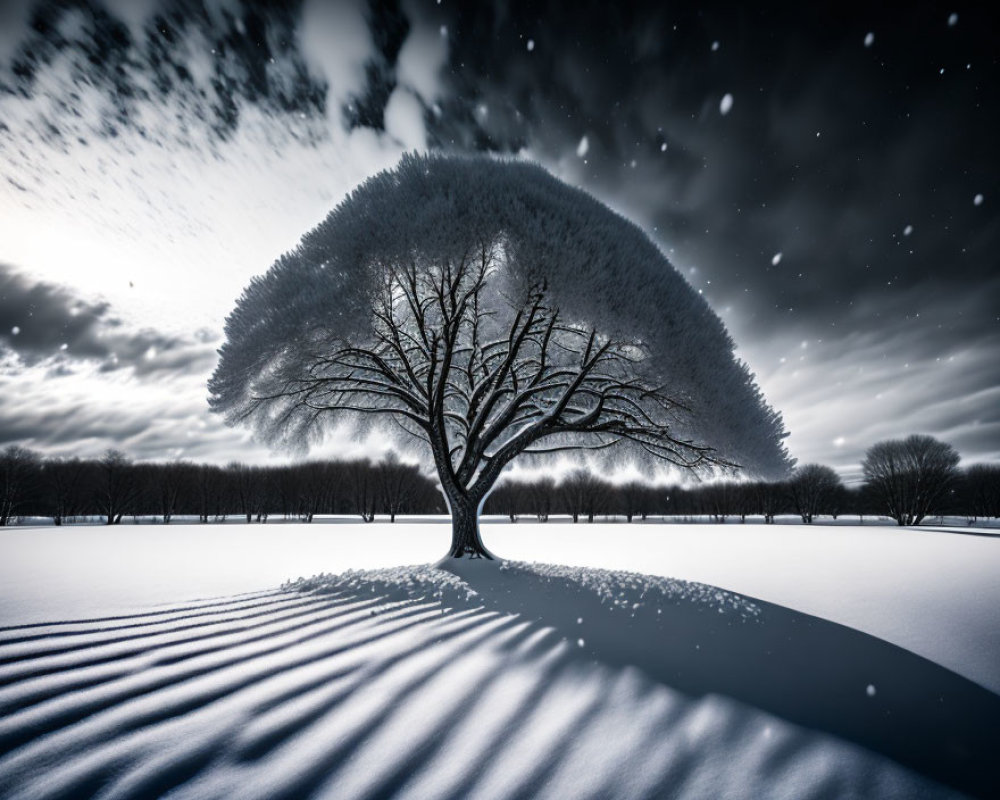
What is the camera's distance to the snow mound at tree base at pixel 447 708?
236 cm

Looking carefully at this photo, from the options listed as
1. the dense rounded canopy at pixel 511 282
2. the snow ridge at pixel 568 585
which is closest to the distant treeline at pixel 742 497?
the dense rounded canopy at pixel 511 282

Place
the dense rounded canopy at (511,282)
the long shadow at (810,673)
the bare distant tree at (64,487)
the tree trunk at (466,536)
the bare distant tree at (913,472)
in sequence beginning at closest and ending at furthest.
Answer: the long shadow at (810,673)
the dense rounded canopy at (511,282)
the tree trunk at (466,536)
the bare distant tree at (913,472)
the bare distant tree at (64,487)

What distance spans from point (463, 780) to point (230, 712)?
184cm

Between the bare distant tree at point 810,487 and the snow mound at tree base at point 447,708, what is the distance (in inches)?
2364

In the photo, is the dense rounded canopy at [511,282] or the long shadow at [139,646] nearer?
the long shadow at [139,646]

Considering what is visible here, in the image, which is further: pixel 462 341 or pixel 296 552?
pixel 296 552

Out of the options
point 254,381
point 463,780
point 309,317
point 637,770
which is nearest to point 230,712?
point 463,780

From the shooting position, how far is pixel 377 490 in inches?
2226

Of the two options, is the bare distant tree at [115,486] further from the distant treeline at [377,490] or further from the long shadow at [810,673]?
the long shadow at [810,673]

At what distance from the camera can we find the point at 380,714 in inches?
118

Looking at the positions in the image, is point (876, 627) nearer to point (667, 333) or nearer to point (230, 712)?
point (667, 333)

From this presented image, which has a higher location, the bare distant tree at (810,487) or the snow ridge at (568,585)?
the bare distant tree at (810,487)

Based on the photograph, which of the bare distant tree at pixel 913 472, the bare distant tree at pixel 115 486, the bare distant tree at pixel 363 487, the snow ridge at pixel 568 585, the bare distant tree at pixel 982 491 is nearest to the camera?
the snow ridge at pixel 568 585

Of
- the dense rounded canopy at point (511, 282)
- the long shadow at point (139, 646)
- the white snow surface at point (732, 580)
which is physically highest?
the dense rounded canopy at point (511, 282)
